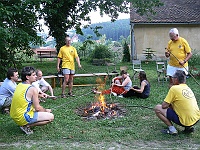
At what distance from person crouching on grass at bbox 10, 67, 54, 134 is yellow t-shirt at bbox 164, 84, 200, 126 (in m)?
2.21

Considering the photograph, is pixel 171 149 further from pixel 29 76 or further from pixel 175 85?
pixel 29 76

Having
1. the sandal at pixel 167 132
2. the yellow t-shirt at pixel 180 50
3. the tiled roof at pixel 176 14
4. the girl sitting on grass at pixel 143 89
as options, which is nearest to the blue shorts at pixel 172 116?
the sandal at pixel 167 132

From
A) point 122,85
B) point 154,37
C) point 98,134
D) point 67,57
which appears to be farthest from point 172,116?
point 154,37

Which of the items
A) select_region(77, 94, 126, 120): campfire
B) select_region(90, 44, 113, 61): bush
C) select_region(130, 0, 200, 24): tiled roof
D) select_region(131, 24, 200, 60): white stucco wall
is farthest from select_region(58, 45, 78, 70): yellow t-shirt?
select_region(131, 24, 200, 60): white stucco wall

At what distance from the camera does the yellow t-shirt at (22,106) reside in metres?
5.21

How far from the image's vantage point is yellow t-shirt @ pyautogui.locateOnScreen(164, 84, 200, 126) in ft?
16.7

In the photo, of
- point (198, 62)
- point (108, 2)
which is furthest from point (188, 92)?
point (198, 62)

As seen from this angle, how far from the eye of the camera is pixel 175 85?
17.1ft

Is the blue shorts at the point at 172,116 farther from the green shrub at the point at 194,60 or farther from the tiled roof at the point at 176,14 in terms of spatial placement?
the tiled roof at the point at 176,14

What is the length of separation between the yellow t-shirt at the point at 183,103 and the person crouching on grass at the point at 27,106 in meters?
2.21

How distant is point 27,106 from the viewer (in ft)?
17.2

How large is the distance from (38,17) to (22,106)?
5886mm

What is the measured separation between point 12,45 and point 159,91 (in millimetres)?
4705

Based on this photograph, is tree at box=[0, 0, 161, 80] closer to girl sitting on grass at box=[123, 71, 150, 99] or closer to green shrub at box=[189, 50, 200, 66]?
girl sitting on grass at box=[123, 71, 150, 99]
